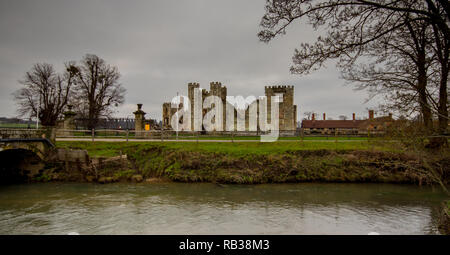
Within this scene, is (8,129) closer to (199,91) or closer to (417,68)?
(417,68)

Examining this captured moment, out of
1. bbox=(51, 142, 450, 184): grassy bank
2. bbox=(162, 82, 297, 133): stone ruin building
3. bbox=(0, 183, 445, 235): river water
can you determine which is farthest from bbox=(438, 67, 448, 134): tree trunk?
bbox=(162, 82, 297, 133): stone ruin building

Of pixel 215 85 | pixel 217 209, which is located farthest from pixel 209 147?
pixel 215 85

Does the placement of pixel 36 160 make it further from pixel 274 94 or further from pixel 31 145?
pixel 274 94

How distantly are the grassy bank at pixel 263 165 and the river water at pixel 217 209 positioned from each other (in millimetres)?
720

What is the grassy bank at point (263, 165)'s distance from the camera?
13.9 m

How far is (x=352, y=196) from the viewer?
11.4 m

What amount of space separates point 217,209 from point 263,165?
17.6 feet

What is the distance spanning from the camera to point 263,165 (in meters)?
14.3

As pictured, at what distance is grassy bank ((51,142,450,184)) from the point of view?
13.9 m

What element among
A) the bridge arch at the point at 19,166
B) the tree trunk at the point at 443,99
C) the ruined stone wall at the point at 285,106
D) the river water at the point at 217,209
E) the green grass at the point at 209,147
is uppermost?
the ruined stone wall at the point at 285,106

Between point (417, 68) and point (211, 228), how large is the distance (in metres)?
6.90

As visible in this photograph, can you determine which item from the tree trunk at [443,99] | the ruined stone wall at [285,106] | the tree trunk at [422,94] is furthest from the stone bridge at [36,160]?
the ruined stone wall at [285,106]

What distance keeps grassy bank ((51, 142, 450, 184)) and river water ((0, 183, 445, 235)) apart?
2.36 ft

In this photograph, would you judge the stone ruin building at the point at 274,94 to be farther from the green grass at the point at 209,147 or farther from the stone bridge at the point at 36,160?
the stone bridge at the point at 36,160
